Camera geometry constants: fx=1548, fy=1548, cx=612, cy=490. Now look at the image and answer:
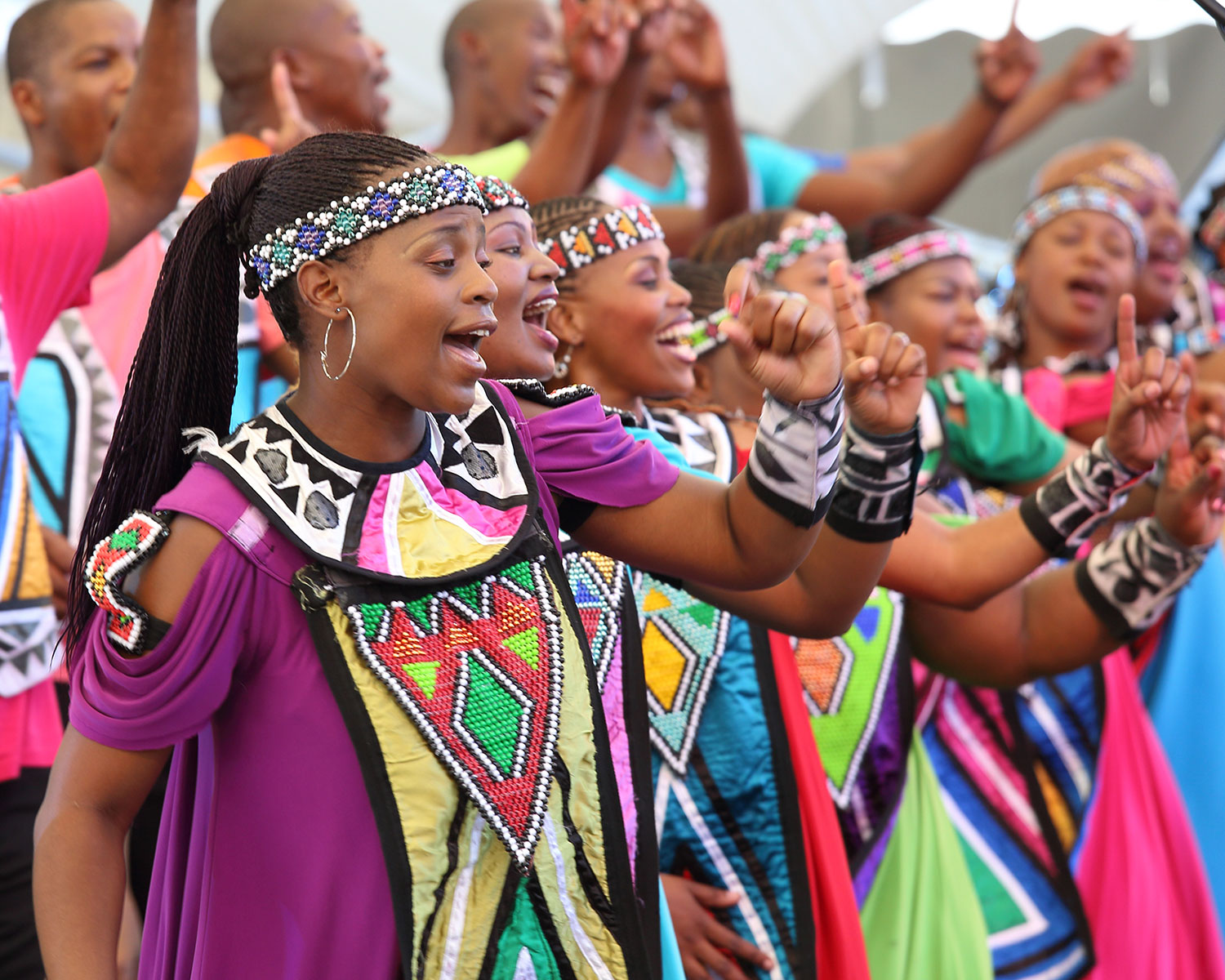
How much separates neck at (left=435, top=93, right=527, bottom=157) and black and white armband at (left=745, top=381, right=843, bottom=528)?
11.2ft

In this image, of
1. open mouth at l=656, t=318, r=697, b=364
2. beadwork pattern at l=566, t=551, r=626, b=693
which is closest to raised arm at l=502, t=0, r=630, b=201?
open mouth at l=656, t=318, r=697, b=364

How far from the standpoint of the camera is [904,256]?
4.36 meters

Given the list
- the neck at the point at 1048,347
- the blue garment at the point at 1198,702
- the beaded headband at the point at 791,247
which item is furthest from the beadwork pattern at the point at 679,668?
the neck at the point at 1048,347

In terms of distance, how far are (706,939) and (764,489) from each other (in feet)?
3.44

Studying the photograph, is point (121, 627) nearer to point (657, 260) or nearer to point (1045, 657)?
point (657, 260)

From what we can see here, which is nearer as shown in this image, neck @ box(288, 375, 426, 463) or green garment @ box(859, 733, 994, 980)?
neck @ box(288, 375, 426, 463)

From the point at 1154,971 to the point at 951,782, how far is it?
1.88 feet

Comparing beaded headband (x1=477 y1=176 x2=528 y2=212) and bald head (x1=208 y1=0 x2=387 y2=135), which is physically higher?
bald head (x1=208 y1=0 x2=387 y2=135)

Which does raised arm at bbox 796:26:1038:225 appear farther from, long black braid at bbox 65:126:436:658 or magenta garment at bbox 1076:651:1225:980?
long black braid at bbox 65:126:436:658

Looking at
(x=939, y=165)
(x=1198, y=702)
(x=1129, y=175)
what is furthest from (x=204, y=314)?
(x=1129, y=175)

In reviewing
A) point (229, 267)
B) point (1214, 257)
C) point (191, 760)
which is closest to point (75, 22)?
point (229, 267)

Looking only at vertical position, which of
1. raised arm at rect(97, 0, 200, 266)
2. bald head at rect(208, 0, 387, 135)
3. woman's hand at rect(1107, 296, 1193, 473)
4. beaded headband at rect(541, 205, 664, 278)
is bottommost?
woman's hand at rect(1107, 296, 1193, 473)

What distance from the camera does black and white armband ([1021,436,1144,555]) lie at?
2771mm

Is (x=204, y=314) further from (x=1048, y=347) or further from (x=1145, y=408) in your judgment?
(x=1048, y=347)
